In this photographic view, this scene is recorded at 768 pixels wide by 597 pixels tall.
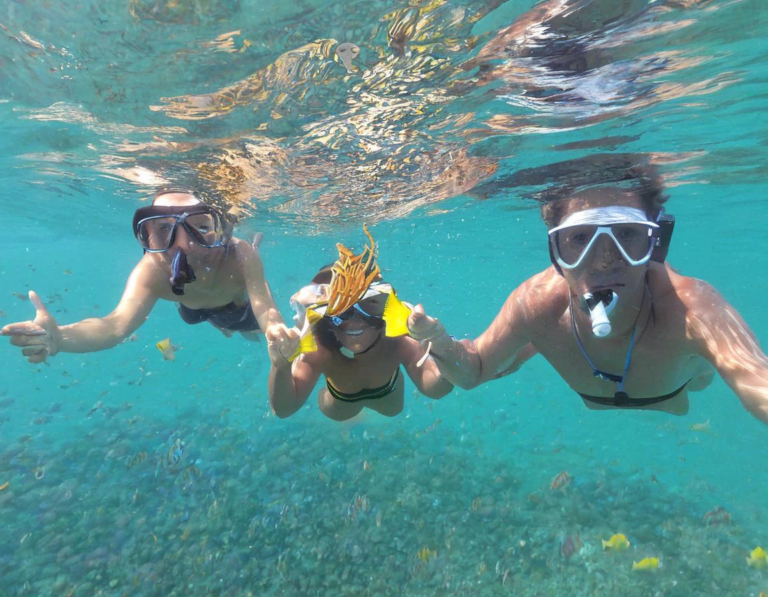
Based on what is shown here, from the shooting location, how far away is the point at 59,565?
819 cm

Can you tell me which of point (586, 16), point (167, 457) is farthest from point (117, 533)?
point (586, 16)

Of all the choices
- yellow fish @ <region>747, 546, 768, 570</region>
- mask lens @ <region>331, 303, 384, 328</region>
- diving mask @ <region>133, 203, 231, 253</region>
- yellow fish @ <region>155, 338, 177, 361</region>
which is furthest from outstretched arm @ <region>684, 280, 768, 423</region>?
yellow fish @ <region>155, 338, 177, 361</region>

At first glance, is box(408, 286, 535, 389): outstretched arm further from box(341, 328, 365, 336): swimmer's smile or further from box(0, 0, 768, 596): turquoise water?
box(0, 0, 768, 596): turquoise water

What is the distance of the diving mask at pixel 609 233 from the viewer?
4.11 m

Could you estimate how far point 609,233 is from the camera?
409 centimetres

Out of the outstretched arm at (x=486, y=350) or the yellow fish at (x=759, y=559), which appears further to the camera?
the yellow fish at (x=759, y=559)

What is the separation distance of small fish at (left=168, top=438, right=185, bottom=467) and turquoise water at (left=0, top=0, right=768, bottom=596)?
0.51 meters

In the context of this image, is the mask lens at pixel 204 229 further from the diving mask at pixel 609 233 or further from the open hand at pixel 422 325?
the diving mask at pixel 609 233

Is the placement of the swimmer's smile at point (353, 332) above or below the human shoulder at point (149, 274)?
below

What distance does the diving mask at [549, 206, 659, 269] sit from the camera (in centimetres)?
411

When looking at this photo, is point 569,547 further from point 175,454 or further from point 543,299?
point 175,454

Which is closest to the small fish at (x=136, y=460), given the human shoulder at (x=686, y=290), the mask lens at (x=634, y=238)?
the mask lens at (x=634, y=238)

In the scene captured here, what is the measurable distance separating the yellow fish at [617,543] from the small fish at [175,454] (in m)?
10.4

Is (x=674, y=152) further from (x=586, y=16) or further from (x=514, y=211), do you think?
(x=514, y=211)
